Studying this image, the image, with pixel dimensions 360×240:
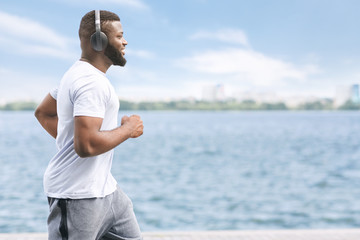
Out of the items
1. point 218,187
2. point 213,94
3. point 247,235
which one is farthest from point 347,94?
point 247,235

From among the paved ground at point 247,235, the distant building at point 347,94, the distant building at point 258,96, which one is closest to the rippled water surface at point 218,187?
the paved ground at point 247,235

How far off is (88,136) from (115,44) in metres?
0.46

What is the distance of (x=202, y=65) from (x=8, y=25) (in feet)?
169

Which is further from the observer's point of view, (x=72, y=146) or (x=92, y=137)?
(x=72, y=146)

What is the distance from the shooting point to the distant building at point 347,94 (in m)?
98.6

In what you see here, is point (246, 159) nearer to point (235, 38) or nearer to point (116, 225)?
point (116, 225)

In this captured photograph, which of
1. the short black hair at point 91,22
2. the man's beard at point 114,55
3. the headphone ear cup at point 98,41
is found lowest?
the man's beard at point 114,55

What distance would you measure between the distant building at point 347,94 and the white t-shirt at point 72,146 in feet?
336

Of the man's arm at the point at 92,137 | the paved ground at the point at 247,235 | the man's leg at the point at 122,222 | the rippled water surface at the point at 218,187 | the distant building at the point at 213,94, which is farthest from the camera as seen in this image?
the distant building at the point at 213,94

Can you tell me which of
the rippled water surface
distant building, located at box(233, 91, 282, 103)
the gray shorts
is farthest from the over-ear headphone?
distant building, located at box(233, 91, 282, 103)

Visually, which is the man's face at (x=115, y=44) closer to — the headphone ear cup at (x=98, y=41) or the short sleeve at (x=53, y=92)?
the headphone ear cup at (x=98, y=41)

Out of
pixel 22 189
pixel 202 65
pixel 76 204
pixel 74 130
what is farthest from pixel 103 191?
pixel 202 65

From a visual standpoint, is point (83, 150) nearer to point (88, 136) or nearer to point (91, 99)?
point (88, 136)

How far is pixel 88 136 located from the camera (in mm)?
1954
